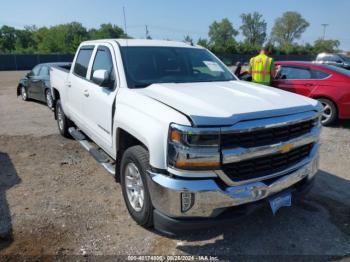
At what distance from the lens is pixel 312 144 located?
3627 millimetres

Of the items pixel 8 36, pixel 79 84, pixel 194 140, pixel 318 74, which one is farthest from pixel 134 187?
pixel 8 36

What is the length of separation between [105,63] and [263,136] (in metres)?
2.51

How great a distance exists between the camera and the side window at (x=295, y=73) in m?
8.62

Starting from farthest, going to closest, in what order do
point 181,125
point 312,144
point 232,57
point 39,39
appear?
point 39,39, point 232,57, point 312,144, point 181,125

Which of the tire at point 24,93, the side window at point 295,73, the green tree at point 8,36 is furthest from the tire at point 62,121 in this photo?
the green tree at point 8,36

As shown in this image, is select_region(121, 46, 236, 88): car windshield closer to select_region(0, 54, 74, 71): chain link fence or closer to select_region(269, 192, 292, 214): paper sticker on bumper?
select_region(269, 192, 292, 214): paper sticker on bumper

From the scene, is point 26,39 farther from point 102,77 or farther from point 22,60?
point 102,77

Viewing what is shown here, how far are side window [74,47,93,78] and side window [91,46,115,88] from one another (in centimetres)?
36

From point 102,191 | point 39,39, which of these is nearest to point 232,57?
point 102,191

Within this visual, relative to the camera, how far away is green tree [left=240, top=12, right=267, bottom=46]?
126 m

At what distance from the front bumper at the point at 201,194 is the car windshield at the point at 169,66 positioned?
1461 mm

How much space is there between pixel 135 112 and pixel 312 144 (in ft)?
6.30

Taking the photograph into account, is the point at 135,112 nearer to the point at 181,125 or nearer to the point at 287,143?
the point at 181,125

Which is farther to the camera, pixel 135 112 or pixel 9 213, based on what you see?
pixel 9 213
